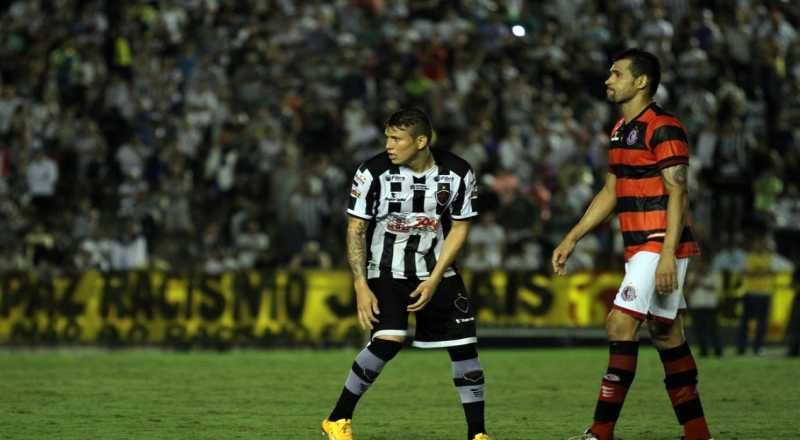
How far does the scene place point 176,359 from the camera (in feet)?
63.0

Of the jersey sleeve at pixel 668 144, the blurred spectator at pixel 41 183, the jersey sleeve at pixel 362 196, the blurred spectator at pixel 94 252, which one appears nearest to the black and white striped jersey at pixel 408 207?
the jersey sleeve at pixel 362 196

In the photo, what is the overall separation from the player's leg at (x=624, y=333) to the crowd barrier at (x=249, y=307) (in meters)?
12.5

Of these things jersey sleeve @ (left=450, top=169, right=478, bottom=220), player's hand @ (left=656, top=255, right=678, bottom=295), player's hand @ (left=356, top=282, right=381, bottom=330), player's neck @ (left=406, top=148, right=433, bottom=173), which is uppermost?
player's neck @ (left=406, top=148, right=433, bottom=173)

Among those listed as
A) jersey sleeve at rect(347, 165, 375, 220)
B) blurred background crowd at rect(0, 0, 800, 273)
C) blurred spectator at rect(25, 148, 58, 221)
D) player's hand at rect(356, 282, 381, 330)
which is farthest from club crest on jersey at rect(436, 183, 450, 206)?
blurred spectator at rect(25, 148, 58, 221)

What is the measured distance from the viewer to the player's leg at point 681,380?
945 cm

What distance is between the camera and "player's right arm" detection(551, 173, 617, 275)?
31.1ft

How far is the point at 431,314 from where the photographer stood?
952cm

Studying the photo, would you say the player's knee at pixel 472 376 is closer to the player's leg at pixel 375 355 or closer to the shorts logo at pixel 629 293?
the player's leg at pixel 375 355

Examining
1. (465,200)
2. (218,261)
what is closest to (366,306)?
(465,200)

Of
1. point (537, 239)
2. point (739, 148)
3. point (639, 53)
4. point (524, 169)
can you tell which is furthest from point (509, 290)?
point (639, 53)

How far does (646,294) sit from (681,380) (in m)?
0.65

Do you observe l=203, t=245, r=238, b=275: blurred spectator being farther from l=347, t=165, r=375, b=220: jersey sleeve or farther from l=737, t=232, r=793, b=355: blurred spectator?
l=347, t=165, r=375, b=220: jersey sleeve

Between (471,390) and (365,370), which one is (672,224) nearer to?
(471,390)

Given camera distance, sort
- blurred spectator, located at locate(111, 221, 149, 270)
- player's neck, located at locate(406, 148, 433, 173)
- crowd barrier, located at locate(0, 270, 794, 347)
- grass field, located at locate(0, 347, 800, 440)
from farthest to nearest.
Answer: blurred spectator, located at locate(111, 221, 149, 270) → crowd barrier, located at locate(0, 270, 794, 347) → grass field, located at locate(0, 347, 800, 440) → player's neck, located at locate(406, 148, 433, 173)
